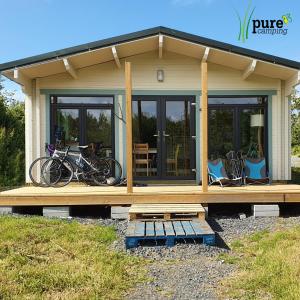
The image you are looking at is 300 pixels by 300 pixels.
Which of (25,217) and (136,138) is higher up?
(136,138)

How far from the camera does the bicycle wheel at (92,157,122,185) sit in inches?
306

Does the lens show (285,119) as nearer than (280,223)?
No

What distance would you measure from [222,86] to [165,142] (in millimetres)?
1781

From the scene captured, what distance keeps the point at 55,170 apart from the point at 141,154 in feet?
6.18

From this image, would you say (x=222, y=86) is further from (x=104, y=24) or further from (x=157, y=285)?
(x=157, y=285)

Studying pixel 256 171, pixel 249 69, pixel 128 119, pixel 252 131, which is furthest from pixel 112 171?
pixel 249 69

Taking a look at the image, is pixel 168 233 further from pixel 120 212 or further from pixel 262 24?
pixel 262 24

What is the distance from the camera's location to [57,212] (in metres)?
6.25

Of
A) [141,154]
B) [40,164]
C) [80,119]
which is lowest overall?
[40,164]

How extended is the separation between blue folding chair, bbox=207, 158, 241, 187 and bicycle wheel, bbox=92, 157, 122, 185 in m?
1.96

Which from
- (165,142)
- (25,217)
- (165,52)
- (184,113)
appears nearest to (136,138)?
(165,142)

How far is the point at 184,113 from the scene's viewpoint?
8.19 meters

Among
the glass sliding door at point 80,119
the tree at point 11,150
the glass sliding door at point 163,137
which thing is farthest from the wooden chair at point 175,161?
the tree at point 11,150

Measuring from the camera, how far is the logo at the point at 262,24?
9414 mm
